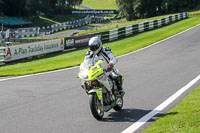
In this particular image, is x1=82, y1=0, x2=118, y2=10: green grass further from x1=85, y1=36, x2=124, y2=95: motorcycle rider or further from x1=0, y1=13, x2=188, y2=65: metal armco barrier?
x1=85, y1=36, x2=124, y2=95: motorcycle rider

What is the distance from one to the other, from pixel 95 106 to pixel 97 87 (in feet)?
1.59

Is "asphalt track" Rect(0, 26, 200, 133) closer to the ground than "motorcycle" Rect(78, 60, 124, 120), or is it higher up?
closer to the ground

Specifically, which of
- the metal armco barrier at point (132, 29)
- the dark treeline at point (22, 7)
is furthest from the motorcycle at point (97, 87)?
the dark treeline at point (22, 7)

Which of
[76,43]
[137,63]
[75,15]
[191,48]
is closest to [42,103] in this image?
[137,63]

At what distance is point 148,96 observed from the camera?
35.1 ft

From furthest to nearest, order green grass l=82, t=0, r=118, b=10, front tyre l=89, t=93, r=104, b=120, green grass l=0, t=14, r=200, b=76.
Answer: green grass l=82, t=0, r=118, b=10 → green grass l=0, t=14, r=200, b=76 → front tyre l=89, t=93, r=104, b=120

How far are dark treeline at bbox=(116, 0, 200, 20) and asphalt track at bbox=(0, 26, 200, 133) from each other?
2518 inches

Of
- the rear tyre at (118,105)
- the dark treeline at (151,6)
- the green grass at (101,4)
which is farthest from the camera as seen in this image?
the green grass at (101,4)

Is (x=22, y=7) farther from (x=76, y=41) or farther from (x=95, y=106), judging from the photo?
(x=95, y=106)

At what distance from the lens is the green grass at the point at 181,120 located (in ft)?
22.2

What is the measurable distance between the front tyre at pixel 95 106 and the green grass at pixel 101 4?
138150mm

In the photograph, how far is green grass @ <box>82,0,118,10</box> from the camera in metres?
147

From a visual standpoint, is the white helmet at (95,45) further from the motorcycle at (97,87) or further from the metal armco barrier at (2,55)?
the metal armco barrier at (2,55)

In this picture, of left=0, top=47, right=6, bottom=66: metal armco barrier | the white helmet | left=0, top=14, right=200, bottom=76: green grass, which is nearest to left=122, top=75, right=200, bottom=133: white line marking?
the white helmet
